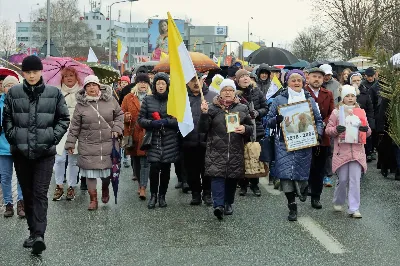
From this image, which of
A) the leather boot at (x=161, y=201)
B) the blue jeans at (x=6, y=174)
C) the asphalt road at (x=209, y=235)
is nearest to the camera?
the asphalt road at (x=209, y=235)

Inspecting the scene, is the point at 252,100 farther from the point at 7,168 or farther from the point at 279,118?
the point at 7,168

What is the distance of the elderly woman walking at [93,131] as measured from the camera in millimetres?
9336

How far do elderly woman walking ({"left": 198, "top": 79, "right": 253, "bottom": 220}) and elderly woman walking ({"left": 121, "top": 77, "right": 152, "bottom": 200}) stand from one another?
1.79 metres

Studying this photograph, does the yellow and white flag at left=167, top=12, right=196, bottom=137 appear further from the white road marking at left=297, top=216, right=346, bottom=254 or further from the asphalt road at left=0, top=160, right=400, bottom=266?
the white road marking at left=297, top=216, right=346, bottom=254

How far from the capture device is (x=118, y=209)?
9336mm

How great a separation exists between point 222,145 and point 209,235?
139 centimetres

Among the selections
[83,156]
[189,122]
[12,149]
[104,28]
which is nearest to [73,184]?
[83,156]

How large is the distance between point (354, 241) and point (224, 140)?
2121mm

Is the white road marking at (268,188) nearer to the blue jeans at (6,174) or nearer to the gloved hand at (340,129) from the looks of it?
the gloved hand at (340,129)

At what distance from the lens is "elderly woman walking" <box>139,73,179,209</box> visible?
31.1ft

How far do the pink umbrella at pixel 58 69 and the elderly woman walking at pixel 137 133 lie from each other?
0.94m

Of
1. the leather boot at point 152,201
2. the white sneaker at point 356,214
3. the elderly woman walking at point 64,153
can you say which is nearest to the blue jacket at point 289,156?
the white sneaker at point 356,214

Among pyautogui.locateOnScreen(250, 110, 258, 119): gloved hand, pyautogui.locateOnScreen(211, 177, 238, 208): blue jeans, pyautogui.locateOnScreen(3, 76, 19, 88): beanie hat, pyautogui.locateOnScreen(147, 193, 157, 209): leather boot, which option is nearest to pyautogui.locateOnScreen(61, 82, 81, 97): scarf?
pyautogui.locateOnScreen(3, 76, 19, 88): beanie hat

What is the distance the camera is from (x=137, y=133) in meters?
10.7
